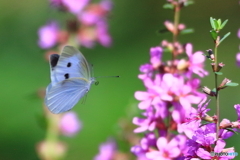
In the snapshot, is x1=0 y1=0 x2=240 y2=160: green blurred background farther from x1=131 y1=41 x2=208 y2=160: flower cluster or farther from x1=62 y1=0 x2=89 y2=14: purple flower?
x1=131 y1=41 x2=208 y2=160: flower cluster

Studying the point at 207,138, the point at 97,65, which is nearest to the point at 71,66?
the point at 207,138

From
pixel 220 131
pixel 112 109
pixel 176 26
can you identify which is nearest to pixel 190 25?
pixel 112 109

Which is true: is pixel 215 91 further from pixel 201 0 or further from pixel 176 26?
pixel 201 0

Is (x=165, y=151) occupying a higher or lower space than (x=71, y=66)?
lower

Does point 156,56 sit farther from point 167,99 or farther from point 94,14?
point 94,14

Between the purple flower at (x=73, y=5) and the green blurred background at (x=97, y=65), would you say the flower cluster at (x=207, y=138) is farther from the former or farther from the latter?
the green blurred background at (x=97, y=65)

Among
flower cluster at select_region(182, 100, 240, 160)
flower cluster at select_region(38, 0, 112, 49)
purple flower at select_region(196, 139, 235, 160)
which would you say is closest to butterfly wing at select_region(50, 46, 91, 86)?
flower cluster at select_region(38, 0, 112, 49)

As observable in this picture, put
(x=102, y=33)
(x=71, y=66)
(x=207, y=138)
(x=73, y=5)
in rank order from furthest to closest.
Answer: (x=102, y=33) → (x=73, y=5) → (x=71, y=66) → (x=207, y=138)

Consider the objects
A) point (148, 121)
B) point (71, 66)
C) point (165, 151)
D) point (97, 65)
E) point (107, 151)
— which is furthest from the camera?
point (97, 65)
